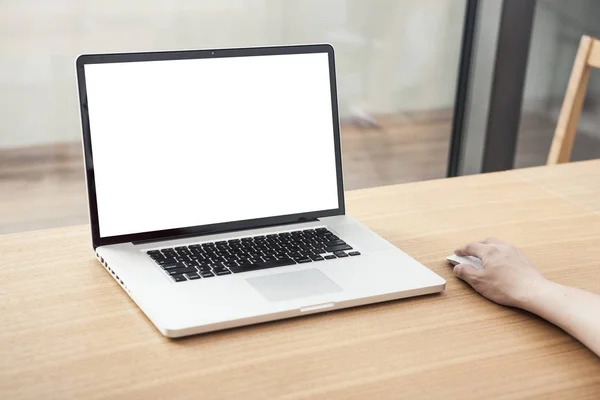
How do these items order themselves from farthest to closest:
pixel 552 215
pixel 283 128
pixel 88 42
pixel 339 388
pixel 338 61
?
pixel 338 61
pixel 88 42
pixel 552 215
pixel 283 128
pixel 339 388

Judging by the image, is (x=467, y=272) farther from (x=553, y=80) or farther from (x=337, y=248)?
(x=553, y=80)

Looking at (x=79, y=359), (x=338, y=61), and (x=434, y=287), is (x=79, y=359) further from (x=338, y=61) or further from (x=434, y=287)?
(x=338, y=61)

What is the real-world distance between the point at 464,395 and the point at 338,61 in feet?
5.73

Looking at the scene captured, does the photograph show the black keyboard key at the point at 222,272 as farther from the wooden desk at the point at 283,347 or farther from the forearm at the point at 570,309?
the forearm at the point at 570,309

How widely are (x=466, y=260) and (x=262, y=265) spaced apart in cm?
31

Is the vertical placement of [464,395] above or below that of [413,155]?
above

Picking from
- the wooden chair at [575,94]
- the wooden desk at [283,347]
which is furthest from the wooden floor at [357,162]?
the wooden desk at [283,347]

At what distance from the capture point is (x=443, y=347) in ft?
3.35

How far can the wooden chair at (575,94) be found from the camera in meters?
1.90

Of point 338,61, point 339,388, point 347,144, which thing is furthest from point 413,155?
point 339,388

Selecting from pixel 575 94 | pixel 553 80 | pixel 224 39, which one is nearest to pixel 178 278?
pixel 575 94

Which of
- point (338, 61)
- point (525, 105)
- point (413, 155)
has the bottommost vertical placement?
point (413, 155)

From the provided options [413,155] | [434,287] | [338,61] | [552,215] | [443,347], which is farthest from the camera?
[413,155]

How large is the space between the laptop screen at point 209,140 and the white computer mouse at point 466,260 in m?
0.21
